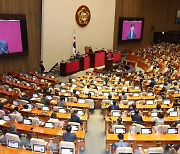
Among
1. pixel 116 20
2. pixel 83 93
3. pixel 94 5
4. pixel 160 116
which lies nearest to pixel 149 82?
pixel 83 93

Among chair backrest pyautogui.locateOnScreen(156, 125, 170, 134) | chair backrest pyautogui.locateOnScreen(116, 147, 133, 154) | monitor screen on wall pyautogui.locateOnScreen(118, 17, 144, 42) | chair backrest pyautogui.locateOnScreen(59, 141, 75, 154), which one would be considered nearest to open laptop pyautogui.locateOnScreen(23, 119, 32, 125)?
chair backrest pyautogui.locateOnScreen(59, 141, 75, 154)

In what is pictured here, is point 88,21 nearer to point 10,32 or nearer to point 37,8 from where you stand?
point 37,8

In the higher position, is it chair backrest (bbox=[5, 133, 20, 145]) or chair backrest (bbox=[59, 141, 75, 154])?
chair backrest (bbox=[5, 133, 20, 145])

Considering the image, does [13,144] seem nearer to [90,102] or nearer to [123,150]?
[123,150]

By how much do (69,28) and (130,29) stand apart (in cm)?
1100

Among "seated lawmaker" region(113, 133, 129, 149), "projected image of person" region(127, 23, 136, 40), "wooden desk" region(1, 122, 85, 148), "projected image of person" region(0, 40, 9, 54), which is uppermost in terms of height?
"projected image of person" region(127, 23, 136, 40)

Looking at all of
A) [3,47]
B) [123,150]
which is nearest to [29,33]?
[3,47]

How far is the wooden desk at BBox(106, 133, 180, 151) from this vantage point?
9.02m

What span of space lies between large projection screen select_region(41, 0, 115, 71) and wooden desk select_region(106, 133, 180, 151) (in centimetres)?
1526

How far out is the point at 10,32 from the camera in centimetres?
1972

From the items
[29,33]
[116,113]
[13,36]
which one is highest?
[29,33]

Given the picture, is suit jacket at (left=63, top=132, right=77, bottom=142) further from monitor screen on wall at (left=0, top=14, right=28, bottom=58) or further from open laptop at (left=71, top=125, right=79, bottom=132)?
monitor screen on wall at (left=0, top=14, right=28, bottom=58)

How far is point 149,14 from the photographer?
3628 centimetres

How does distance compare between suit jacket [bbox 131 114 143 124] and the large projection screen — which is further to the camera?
the large projection screen
